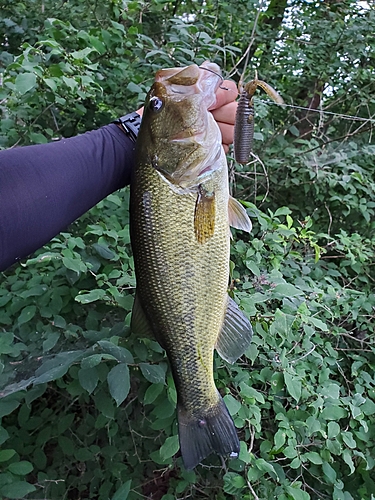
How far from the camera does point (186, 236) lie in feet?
4.65

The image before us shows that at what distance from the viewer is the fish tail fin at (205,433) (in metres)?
1.50

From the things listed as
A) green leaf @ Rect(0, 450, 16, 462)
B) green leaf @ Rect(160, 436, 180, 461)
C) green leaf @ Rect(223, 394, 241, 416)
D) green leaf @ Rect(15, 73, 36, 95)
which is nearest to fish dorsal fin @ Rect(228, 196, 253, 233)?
green leaf @ Rect(223, 394, 241, 416)

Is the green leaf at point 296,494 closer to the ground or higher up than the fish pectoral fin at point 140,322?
closer to the ground

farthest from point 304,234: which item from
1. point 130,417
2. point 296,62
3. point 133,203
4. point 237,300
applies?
point 296,62

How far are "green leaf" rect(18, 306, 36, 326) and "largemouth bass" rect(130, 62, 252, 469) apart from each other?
2.27 feet

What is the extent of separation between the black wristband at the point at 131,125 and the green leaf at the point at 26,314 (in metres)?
0.94

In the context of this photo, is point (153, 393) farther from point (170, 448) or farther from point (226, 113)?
point (226, 113)

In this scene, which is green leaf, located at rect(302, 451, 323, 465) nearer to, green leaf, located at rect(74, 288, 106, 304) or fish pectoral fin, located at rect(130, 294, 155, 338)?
fish pectoral fin, located at rect(130, 294, 155, 338)

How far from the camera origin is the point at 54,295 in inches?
80.2

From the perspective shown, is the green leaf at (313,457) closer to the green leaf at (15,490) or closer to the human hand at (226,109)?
the green leaf at (15,490)

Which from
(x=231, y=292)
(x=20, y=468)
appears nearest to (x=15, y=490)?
(x=20, y=468)

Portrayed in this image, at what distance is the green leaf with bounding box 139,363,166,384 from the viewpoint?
1549mm

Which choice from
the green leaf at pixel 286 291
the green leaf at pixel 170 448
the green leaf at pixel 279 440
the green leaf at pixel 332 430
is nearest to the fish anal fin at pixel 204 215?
the green leaf at pixel 286 291

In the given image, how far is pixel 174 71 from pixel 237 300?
3.13 ft
